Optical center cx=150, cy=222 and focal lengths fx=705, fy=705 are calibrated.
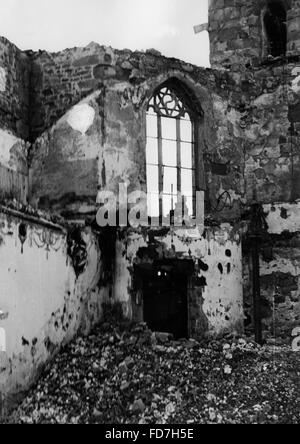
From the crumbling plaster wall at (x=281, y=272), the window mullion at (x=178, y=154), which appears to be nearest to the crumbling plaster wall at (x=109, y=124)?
the window mullion at (x=178, y=154)

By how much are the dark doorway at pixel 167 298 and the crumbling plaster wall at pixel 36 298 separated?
1.19 meters

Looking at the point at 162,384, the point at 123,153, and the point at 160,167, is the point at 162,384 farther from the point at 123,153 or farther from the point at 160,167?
the point at 160,167

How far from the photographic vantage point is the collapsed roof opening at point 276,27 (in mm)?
15531

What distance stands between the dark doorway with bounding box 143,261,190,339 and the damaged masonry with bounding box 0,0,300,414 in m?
0.02

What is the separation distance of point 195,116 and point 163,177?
147 cm

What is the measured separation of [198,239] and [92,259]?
79.8 inches

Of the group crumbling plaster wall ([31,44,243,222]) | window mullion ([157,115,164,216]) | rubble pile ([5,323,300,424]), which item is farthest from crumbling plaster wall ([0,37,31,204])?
rubble pile ([5,323,300,424])

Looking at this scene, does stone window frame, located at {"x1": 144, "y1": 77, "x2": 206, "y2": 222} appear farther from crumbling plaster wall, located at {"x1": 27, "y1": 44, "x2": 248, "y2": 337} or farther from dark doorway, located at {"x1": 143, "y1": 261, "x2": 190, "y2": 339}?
dark doorway, located at {"x1": 143, "y1": 261, "x2": 190, "y2": 339}

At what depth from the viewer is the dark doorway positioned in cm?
1230


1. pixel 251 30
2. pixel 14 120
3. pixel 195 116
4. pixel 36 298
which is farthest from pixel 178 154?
pixel 36 298

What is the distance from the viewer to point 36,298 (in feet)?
31.7
